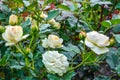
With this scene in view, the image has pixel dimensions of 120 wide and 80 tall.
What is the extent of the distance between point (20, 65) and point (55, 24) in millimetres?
260

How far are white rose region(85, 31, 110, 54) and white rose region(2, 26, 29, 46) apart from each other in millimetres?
218

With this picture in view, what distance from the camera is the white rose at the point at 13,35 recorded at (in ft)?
3.99

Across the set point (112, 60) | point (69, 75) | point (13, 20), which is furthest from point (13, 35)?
point (112, 60)

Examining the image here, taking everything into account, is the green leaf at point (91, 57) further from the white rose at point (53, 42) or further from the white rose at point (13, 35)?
the white rose at point (13, 35)

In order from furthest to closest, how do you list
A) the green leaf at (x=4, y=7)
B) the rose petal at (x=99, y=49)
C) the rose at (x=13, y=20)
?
the green leaf at (x=4, y=7) < the rose at (x=13, y=20) < the rose petal at (x=99, y=49)

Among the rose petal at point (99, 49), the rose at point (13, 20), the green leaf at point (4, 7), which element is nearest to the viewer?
the rose petal at point (99, 49)

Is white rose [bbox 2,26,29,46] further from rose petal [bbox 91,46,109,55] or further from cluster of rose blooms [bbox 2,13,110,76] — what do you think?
rose petal [bbox 91,46,109,55]

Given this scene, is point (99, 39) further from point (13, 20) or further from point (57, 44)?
point (13, 20)

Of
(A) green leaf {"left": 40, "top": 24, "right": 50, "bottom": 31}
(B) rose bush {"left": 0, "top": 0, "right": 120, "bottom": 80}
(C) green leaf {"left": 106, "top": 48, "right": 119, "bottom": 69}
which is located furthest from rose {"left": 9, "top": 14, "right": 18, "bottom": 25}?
(C) green leaf {"left": 106, "top": 48, "right": 119, "bottom": 69}

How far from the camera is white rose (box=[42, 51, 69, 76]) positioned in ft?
3.99

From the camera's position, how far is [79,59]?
4.81ft

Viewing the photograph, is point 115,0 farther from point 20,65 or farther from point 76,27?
point 20,65

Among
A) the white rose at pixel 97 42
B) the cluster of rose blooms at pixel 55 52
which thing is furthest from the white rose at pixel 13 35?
the white rose at pixel 97 42

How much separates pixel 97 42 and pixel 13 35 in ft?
0.92
